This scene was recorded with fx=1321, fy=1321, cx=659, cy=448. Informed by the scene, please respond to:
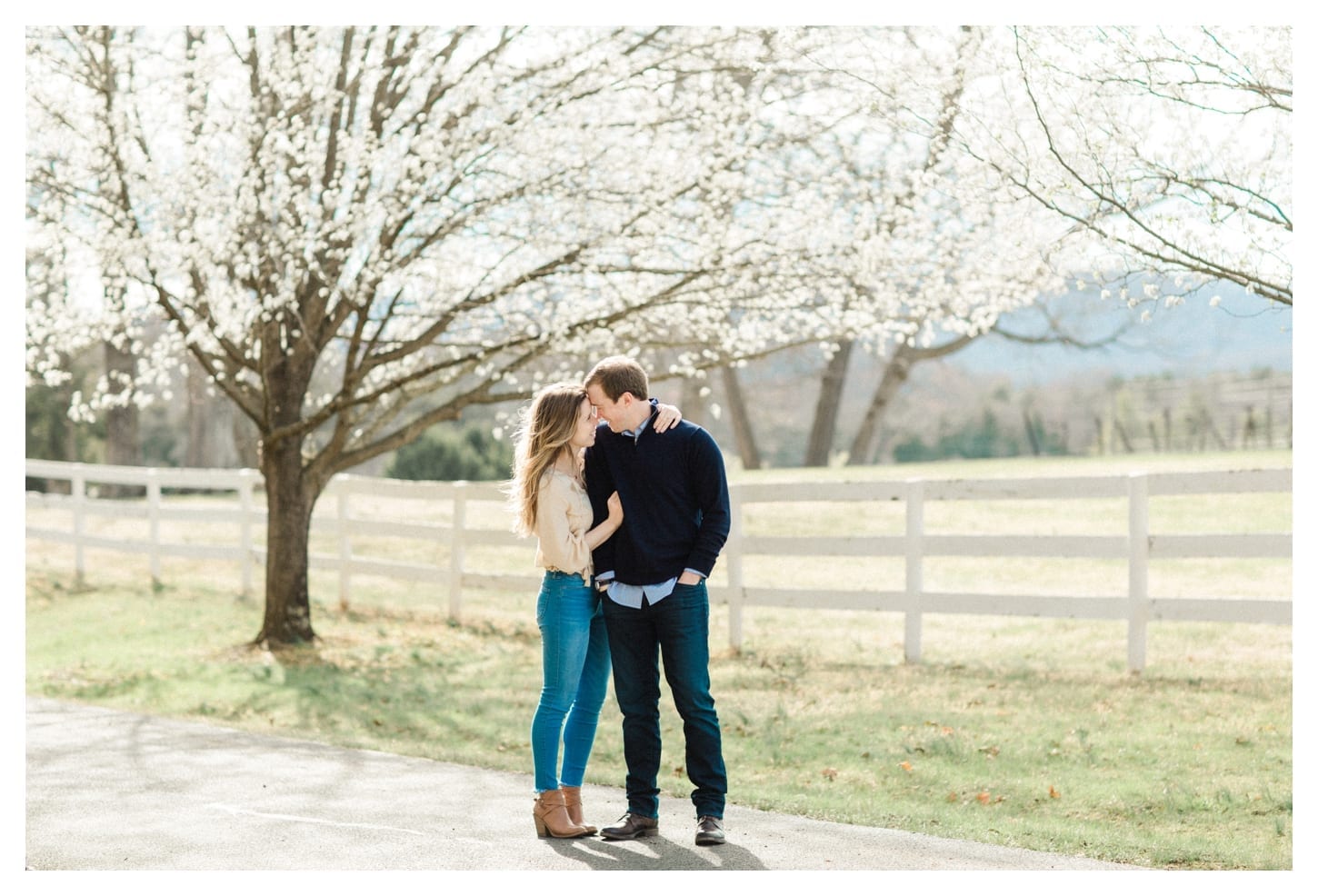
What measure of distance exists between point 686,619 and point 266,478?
7.18 m

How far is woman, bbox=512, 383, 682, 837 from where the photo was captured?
5117mm

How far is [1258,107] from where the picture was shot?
5477 mm

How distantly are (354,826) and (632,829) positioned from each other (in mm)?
1143

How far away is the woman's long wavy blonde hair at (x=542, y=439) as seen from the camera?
16.9 ft

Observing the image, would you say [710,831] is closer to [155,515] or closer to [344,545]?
[344,545]

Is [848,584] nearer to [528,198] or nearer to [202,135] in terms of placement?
[528,198]

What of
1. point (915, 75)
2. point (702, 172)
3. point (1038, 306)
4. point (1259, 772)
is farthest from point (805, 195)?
point (1038, 306)

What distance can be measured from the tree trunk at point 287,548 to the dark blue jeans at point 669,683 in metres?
6.68

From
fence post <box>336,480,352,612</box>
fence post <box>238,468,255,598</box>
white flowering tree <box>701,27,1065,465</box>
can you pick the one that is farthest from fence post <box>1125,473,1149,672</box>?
fence post <box>238,468,255,598</box>

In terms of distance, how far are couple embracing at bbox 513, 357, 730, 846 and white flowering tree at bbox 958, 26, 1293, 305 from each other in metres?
2.00

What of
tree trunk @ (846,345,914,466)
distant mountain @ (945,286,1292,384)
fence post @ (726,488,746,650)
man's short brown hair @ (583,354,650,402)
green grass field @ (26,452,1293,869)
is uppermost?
distant mountain @ (945,286,1292,384)

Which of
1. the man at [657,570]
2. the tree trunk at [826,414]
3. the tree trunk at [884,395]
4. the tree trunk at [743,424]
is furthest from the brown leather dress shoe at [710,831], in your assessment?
the tree trunk at [743,424]

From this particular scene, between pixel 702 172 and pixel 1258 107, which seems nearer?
pixel 1258 107

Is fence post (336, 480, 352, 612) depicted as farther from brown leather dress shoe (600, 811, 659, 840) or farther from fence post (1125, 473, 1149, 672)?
brown leather dress shoe (600, 811, 659, 840)
